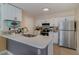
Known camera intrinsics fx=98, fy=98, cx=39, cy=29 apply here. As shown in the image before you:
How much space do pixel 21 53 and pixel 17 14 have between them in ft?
2.08

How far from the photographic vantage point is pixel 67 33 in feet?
5.41

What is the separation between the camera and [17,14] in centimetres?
160

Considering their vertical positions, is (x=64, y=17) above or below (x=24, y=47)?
above

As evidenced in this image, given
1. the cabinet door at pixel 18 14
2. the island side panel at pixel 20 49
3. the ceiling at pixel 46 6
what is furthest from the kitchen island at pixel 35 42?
the ceiling at pixel 46 6

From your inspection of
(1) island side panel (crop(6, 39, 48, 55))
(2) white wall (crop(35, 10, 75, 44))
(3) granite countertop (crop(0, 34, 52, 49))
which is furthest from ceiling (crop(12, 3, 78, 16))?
(1) island side panel (crop(6, 39, 48, 55))

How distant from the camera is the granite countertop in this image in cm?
155

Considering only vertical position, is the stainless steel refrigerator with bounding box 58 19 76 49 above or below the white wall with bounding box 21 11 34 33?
below

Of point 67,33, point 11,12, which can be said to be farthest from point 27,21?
point 67,33

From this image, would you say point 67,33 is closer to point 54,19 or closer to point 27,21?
point 54,19

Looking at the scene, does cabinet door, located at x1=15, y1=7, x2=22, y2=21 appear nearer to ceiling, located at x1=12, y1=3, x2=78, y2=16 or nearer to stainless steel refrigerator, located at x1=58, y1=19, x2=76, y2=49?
ceiling, located at x1=12, y1=3, x2=78, y2=16

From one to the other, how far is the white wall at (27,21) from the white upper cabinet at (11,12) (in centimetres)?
7

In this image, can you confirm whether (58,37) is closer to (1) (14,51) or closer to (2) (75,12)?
(2) (75,12)

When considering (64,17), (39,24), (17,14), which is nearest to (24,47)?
(39,24)

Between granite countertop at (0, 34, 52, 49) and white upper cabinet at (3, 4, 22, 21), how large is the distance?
0.29 meters
